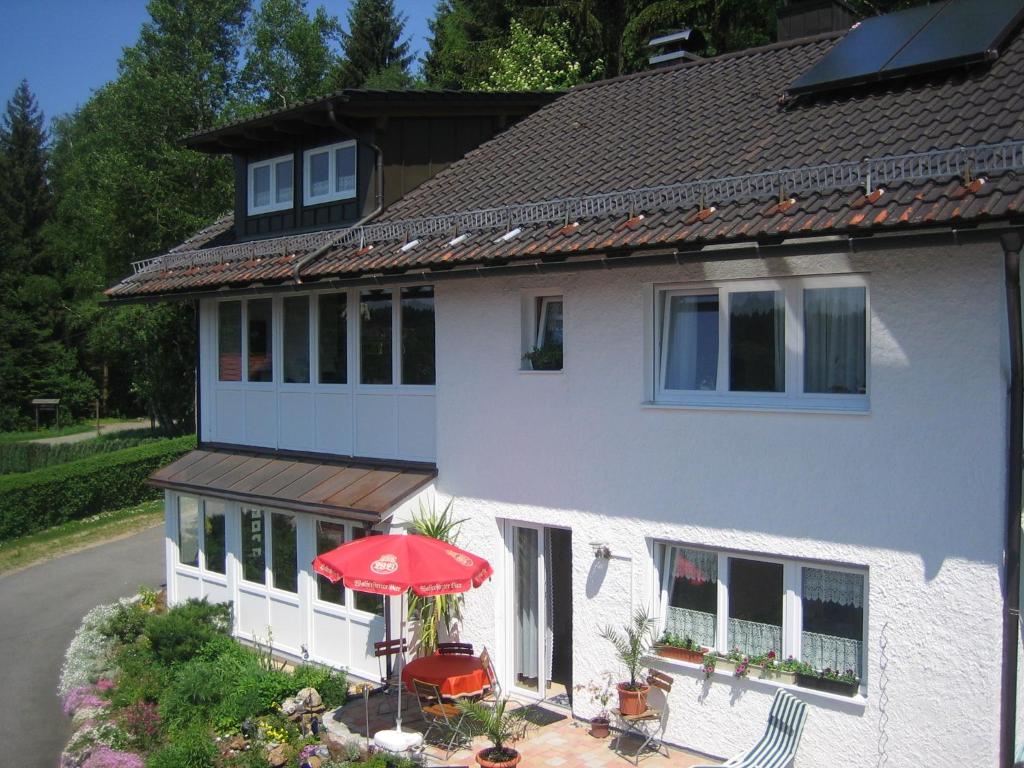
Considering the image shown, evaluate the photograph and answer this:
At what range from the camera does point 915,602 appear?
796 centimetres

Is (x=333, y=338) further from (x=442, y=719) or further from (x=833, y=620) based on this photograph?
(x=833, y=620)

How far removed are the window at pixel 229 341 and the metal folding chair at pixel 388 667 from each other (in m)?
5.84

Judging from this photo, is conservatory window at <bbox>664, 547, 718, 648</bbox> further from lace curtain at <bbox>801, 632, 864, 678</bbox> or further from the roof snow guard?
the roof snow guard

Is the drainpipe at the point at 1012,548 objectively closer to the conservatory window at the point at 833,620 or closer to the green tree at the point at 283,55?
the conservatory window at the point at 833,620

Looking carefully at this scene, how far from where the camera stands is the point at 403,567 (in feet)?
31.4

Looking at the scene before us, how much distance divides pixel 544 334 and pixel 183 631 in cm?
708

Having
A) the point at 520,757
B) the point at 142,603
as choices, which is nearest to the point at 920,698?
the point at 520,757

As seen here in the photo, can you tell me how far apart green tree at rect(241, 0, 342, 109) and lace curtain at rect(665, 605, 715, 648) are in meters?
36.3

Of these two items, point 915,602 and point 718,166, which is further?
point 718,166

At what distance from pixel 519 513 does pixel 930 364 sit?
197 inches

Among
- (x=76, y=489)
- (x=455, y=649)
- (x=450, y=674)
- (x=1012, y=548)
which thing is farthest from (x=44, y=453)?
(x=1012, y=548)

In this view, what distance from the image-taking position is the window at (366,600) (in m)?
12.5

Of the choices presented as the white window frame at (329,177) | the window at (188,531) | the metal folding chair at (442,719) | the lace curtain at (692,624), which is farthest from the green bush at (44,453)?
the lace curtain at (692,624)

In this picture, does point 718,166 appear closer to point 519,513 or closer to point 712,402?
point 712,402
